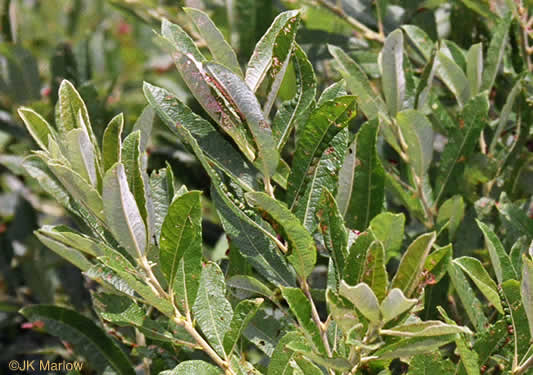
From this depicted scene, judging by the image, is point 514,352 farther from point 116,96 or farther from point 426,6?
point 116,96

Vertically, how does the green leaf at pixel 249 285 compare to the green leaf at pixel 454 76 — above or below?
below

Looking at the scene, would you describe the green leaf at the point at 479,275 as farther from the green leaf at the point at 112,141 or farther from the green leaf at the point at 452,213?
the green leaf at the point at 112,141

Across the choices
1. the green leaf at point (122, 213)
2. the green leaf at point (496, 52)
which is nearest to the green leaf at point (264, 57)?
the green leaf at point (122, 213)

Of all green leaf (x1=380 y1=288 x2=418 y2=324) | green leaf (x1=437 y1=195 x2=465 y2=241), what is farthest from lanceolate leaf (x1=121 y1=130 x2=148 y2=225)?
green leaf (x1=437 y1=195 x2=465 y2=241)

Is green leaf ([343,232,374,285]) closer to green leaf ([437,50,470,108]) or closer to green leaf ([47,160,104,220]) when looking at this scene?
green leaf ([47,160,104,220])

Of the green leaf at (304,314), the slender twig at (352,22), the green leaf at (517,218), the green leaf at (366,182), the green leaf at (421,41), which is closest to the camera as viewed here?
the green leaf at (304,314)

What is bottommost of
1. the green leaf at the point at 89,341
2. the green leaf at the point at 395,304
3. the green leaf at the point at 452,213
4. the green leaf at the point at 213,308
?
the green leaf at the point at 89,341

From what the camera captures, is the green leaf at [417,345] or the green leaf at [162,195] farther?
the green leaf at [162,195]
